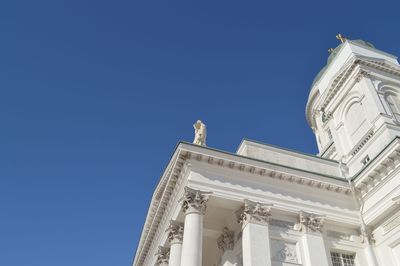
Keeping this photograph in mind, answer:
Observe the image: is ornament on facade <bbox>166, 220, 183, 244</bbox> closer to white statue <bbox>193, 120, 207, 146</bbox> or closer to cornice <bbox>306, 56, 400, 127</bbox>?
white statue <bbox>193, 120, 207, 146</bbox>

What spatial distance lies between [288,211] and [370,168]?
449 centimetres

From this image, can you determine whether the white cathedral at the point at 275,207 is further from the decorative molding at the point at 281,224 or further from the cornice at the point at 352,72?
the cornice at the point at 352,72

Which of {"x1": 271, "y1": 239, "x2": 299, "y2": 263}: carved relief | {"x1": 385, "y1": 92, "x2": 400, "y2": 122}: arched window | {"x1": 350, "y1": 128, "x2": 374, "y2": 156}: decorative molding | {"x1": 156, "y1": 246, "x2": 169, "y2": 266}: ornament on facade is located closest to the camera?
{"x1": 271, "y1": 239, "x2": 299, "y2": 263}: carved relief

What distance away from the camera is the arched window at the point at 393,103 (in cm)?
2309

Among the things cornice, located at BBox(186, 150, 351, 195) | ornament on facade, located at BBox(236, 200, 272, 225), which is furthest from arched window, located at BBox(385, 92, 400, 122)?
ornament on facade, located at BBox(236, 200, 272, 225)

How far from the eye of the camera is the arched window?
23094 millimetres

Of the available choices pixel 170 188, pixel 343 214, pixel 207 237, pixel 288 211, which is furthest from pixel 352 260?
pixel 170 188

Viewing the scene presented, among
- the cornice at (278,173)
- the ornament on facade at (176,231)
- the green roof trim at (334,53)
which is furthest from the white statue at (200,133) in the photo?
the green roof trim at (334,53)

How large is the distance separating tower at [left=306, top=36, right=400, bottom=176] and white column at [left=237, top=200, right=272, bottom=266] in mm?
8413

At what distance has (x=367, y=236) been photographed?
1716cm

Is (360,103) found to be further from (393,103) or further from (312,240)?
(312,240)

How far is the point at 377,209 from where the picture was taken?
665 inches

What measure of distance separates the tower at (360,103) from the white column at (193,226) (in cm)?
1061

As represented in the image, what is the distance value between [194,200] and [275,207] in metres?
3.72
